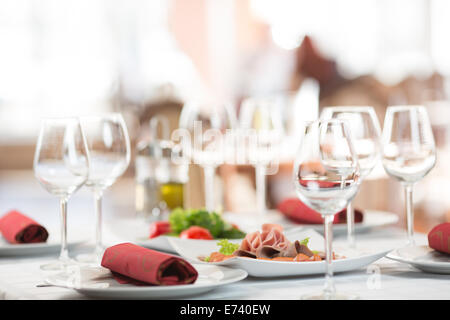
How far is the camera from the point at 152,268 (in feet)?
2.83

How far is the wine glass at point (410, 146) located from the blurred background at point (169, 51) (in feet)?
21.9

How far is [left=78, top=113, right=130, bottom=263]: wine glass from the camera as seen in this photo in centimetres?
124

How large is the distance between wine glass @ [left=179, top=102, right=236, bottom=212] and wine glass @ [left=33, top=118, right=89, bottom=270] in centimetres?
57

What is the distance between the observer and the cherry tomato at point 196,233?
1306mm

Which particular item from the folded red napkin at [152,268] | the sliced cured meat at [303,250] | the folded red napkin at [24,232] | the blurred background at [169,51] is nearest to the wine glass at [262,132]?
the folded red napkin at [24,232]

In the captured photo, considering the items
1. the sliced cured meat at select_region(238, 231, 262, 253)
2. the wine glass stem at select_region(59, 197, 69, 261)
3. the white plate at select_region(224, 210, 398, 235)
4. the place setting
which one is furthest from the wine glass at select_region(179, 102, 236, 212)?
the sliced cured meat at select_region(238, 231, 262, 253)

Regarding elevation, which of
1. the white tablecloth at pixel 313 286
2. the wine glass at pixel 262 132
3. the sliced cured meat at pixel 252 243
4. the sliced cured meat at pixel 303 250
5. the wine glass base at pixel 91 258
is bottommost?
the white tablecloth at pixel 313 286

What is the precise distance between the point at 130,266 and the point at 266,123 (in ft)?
2.81

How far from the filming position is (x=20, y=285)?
3.24 feet

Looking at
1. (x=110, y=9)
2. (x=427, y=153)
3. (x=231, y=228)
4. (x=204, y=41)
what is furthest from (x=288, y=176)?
(x=110, y=9)

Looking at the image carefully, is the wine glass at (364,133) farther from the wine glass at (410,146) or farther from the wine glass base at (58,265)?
the wine glass base at (58,265)

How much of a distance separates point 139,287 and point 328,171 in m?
0.28

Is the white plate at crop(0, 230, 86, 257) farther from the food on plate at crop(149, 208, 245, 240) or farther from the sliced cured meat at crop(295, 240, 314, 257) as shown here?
the sliced cured meat at crop(295, 240, 314, 257)
